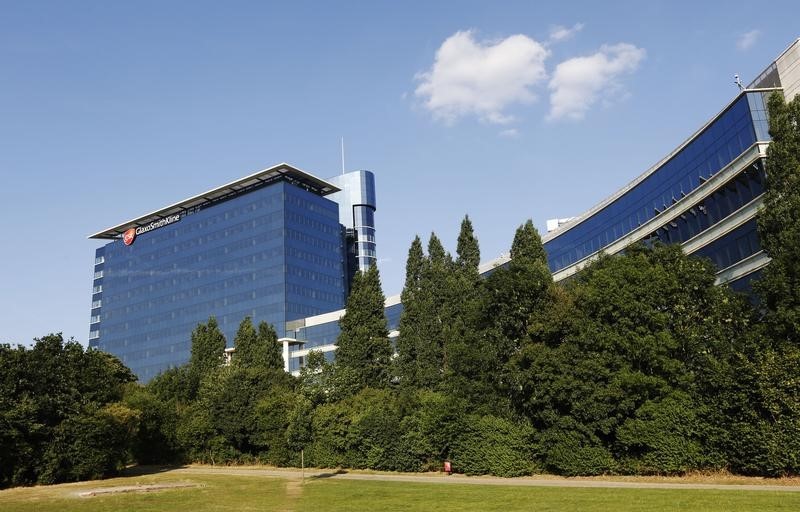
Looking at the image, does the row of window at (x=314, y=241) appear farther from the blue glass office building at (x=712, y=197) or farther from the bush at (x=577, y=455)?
the bush at (x=577, y=455)

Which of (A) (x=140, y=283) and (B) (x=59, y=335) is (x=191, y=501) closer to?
(B) (x=59, y=335)

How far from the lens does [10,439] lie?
41688 mm

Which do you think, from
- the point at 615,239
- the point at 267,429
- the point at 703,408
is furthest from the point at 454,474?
the point at 615,239

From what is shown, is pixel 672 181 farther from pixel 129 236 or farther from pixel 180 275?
pixel 129 236

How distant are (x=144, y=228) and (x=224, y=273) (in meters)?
32.7

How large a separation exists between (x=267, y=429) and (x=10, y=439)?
18.8 meters

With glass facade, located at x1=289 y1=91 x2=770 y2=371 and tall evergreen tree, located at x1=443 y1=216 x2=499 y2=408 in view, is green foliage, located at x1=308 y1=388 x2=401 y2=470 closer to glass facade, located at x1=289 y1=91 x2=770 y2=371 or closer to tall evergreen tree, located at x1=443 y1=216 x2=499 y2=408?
tall evergreen tree, located at x1=443 y1=216 x2=499 y2=408

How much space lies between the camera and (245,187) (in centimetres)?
13675

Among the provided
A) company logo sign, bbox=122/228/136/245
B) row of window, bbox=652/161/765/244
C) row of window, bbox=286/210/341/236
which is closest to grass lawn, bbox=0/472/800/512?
row of window, bbox=652/161/765/244

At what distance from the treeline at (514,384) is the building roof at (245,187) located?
77457 mm

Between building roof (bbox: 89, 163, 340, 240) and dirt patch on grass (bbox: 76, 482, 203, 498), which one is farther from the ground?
building roof (bbox: 89, 163, 340, 240)

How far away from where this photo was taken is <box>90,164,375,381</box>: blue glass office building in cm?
12769

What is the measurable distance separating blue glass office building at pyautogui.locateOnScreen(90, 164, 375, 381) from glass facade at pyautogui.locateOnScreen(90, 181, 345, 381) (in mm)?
219

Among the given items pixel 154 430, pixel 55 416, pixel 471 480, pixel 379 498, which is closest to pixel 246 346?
pixel 154 430
